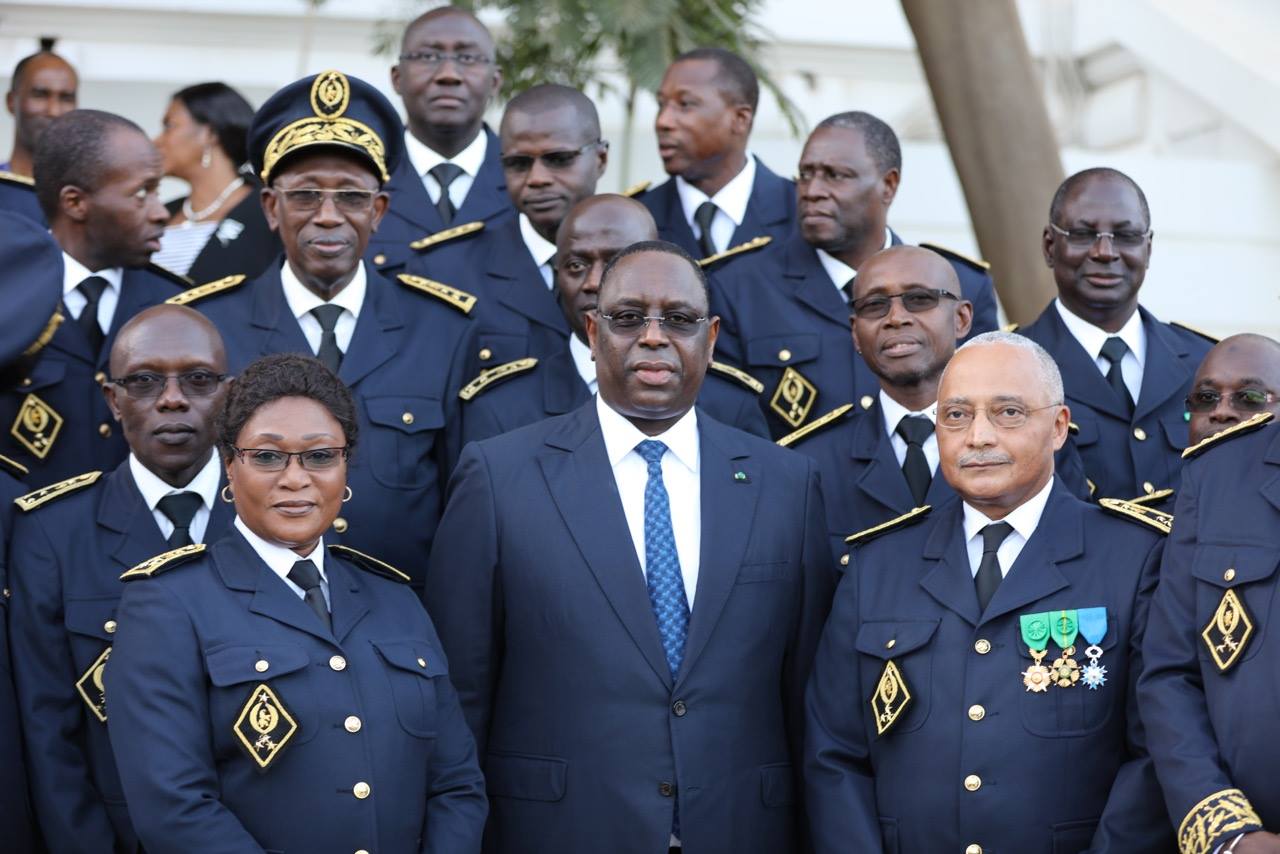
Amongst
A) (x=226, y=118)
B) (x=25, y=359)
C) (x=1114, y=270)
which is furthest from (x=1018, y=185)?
(x=25, y=359)

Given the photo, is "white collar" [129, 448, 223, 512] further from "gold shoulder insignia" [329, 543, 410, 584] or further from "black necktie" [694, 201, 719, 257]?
"black necktie" [694, 201, 719, 257]

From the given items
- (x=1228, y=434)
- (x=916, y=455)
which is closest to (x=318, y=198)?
(x=916, y=455)

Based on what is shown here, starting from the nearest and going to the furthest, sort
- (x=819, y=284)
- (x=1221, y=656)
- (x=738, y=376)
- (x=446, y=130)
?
(x=1221, y=656) → (x=738, y=376) → (x=819, y=284) → (x=446, y=130)

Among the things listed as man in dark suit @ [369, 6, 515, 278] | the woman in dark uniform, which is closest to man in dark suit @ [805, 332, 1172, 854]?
the woman in dark uniform

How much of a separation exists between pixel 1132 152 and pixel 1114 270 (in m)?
6.06

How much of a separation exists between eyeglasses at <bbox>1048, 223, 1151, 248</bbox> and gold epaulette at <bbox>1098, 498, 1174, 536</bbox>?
139 cm

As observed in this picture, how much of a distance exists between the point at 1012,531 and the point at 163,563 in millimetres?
2033

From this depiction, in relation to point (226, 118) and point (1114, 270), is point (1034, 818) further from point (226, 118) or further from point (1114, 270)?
point (226, 118)

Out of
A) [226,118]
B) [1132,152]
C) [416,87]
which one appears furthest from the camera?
[1132,152]

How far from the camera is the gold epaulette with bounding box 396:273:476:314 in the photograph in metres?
6.04

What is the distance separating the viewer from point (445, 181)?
7273mm

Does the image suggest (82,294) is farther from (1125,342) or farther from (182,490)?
(1125,342)

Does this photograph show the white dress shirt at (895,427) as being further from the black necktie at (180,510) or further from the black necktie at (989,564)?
the black necktie at (180,510)

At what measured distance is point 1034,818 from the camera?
468 cm
